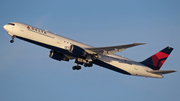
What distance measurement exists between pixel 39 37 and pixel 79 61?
8.98 meters

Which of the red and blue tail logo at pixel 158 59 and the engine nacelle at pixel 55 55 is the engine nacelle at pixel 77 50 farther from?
the red and blue tail logo at pixel 158 59

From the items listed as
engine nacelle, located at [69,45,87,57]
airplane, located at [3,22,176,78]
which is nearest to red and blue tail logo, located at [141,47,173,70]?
airplane, located at [3,22,176,78]

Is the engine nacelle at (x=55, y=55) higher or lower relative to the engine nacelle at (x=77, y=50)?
lower

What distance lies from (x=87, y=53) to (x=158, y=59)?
15.7m

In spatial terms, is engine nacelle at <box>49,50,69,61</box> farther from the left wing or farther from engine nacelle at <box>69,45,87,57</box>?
the left wing

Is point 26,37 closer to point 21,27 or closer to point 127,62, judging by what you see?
point 21,27

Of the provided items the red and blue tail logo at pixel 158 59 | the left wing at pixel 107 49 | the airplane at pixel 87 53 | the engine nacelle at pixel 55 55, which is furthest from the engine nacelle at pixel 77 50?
the red and blue tail logo at pixel 158 59

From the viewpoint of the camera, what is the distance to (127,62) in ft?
158

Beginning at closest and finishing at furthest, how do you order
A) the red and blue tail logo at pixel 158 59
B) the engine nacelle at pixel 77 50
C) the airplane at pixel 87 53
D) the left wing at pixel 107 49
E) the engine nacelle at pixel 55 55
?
the airplane at pixel 87 53
the left wing at pixel 107 49
the engine nacelle at pixel 77 50
the engine nacelle at pixel 55 55
the red and blue tail logo at pixel 158 59

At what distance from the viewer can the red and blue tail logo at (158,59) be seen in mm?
51094

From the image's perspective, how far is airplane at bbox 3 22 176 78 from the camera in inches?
1645

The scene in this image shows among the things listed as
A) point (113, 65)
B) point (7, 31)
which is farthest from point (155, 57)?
point (7, 31)

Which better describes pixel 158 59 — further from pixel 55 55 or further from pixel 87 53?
pixel 55 55

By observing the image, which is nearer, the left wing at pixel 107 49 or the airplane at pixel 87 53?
the airplane at pixel 87 53
